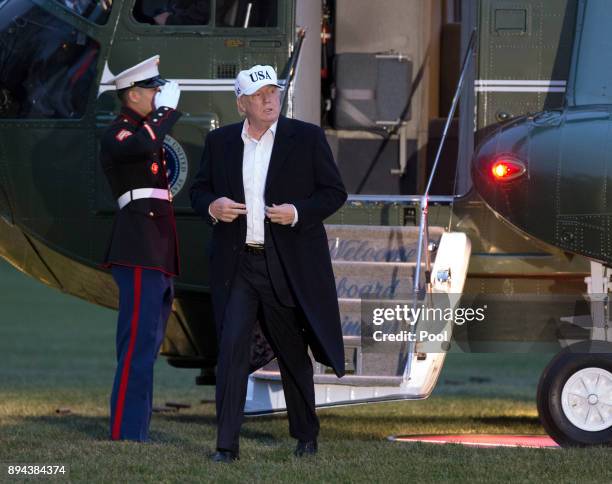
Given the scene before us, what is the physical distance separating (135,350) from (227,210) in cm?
137

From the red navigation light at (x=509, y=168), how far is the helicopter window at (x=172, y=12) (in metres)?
2.33

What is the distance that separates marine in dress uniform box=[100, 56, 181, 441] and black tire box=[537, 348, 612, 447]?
7.57 ft

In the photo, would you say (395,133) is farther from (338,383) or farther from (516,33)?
(338,383)

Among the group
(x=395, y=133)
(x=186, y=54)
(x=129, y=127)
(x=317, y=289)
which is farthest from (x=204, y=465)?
(x=395, y=133)

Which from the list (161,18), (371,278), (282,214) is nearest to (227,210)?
(282,214)

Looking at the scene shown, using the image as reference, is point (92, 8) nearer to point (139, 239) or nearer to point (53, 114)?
point (53, 114)

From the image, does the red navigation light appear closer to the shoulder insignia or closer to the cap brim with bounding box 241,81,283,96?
the cap brim with bounding box 241,81,283,96

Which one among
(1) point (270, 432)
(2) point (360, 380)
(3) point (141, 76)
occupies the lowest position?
(1) point (270, 432)

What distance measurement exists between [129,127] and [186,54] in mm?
1661

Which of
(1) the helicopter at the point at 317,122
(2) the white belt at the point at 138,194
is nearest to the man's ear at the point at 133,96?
(2) the white belt at the point at 138,194

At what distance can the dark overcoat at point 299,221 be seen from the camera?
22.6 feet

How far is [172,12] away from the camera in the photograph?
31.4 ft

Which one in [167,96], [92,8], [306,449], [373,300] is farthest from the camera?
[92,8]

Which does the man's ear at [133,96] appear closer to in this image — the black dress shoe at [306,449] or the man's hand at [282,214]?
the man's hand at [282,214]
